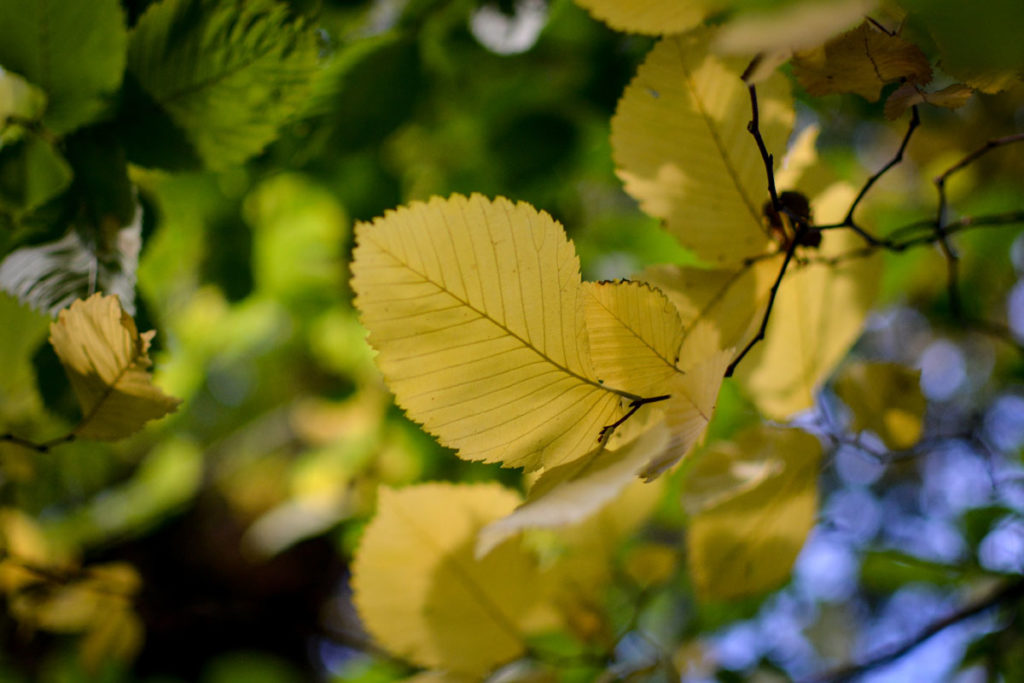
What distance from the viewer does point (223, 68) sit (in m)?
0.41

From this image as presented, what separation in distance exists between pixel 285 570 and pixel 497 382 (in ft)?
6.22

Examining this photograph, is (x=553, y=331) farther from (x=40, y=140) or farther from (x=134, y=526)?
(x=134, y=526)

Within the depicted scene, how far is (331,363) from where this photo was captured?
121 centimetres

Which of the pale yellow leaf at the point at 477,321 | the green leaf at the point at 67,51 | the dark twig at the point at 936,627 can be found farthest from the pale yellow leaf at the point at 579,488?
the dark twig at the point at 936,627

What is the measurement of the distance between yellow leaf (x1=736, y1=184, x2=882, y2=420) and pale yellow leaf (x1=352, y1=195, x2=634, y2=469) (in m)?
0.22

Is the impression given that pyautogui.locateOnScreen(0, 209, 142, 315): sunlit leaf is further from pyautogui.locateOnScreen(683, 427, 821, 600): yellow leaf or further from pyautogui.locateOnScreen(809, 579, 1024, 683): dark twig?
pyautogui.locateOnScreen(809, 579, 1024, 683): dark twig

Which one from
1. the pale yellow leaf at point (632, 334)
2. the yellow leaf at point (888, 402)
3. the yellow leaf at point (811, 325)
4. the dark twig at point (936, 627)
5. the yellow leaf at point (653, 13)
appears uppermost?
the yellow leaf at point (653, 13)

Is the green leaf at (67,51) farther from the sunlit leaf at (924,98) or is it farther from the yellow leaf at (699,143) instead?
the sunlit leaf at (924,98)

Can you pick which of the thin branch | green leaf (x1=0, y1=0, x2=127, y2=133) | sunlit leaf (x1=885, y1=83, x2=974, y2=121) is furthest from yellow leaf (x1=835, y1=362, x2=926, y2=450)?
green leaf (x1=0, y1=0, x2=127, y2=133)

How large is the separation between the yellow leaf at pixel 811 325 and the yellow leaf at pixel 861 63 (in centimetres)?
17

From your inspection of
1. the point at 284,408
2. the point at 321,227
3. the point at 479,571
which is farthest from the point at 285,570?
the point at 479,571

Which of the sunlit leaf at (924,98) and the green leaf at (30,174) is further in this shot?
the green leaf at (30,174)

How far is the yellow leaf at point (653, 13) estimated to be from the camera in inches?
12.6

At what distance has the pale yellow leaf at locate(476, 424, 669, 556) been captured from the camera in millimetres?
224
